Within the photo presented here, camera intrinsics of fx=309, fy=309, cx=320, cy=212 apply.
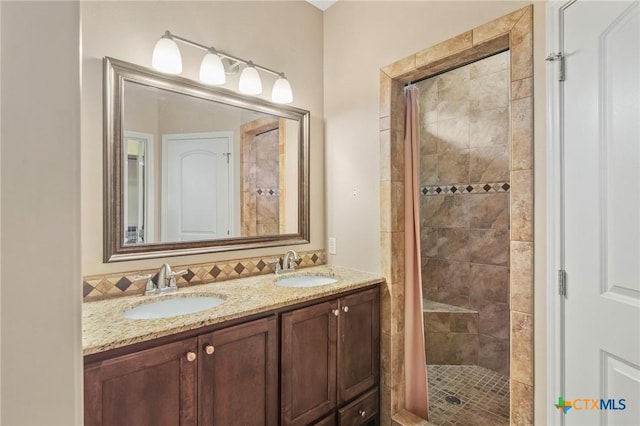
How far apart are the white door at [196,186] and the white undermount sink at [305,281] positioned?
0.47 metres

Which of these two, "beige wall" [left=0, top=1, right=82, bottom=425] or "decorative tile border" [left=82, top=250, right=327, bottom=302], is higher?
"beige wall" [left=0, top=1, right=82, bottom=425]

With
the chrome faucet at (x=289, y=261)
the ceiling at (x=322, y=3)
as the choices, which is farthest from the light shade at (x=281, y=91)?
the chrome faucet at (x=289, y=261)

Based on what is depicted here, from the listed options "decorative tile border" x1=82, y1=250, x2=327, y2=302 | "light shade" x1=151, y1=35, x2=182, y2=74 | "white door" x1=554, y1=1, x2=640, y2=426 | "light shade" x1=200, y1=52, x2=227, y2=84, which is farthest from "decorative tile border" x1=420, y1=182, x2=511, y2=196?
"light shade" x1=151, y1=35, x2=182, y2=74

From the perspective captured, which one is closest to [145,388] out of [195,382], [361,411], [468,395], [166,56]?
[195,382]

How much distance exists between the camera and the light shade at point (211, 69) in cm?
168

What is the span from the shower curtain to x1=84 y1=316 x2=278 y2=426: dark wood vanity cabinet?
942 millimetres

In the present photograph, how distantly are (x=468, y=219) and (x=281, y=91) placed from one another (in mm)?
2046

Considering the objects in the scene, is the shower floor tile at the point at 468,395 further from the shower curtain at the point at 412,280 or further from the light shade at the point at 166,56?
the light shade at the point at 166,56

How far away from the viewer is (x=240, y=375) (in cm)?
129

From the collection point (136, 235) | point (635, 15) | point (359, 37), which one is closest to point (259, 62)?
point (359, 37)

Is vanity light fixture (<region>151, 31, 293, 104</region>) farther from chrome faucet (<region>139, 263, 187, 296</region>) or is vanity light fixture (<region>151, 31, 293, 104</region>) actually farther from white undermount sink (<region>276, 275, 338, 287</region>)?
white undermount sink (<region>276, 275, 338, 287</region>)

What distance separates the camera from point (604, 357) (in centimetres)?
109

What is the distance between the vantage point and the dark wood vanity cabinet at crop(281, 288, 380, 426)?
1.47 m

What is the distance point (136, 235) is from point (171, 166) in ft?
1.36
